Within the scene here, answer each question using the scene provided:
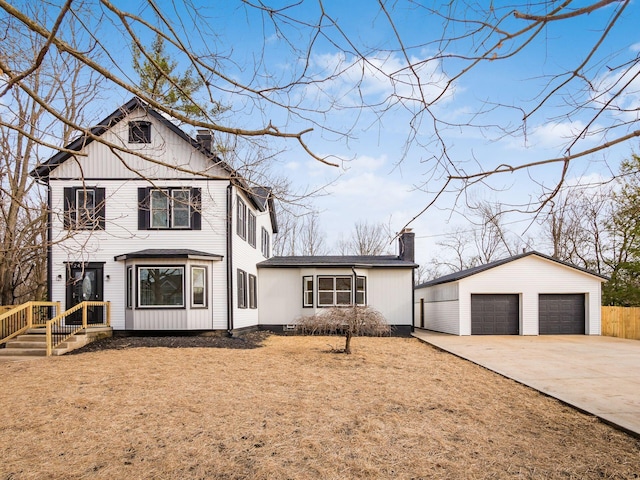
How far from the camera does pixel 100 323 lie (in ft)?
47.9

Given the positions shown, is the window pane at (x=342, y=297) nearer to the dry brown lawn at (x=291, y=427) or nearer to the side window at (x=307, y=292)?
the side window at (x=307, y=292)

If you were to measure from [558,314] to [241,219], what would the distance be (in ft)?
45.2

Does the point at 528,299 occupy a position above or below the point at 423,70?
below

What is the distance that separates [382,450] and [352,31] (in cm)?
414

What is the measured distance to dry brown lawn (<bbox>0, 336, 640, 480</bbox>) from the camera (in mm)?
4461

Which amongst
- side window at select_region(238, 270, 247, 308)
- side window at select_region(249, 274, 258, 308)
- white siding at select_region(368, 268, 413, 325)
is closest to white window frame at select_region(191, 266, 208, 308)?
side window at select_region(238, 270, 247, 308)

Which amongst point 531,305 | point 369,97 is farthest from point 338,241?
point 369,97

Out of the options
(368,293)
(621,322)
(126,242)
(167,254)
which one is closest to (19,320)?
(126,242)

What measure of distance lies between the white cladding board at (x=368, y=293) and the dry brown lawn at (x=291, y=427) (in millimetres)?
9416

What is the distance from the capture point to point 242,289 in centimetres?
1648

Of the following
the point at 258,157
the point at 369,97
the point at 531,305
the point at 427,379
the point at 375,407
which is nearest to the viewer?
the point at 369,97

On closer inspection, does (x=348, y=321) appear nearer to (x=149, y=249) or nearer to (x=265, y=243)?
(x=149, y=249)

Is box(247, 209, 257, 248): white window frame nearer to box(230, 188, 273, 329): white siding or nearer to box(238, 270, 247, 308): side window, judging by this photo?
box(230, 188, 273, 329): white siding

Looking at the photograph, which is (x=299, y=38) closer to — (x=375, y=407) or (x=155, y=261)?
(x=375, y=407)
